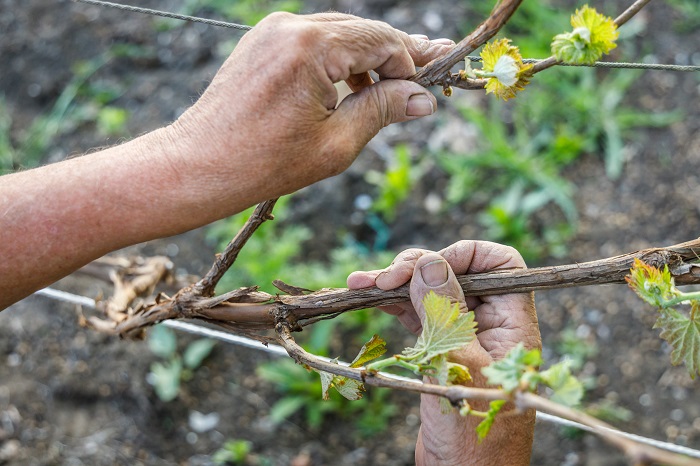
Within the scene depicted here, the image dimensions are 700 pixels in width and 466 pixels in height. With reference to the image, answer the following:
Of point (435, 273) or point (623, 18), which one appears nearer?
point (623, 18)

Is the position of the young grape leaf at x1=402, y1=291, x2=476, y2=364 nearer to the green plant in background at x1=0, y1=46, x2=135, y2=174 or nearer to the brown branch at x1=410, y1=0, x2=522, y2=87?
the brown branch at x1=410, y1=0, x2=522, y2=87

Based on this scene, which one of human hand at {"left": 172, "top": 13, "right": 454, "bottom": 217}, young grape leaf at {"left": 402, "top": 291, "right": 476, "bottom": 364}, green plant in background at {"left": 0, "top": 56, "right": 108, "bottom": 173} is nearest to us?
young grape leaf at {"left": 402, "top": 291, "right": 476, "bottom": 364}

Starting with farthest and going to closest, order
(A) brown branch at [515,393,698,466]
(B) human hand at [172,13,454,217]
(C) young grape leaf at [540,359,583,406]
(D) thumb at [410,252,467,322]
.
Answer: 1. (D) thumb at [410,252,467,322]
2. (B) human hand at [172,13,454,217]
3. (C) young grape leaf at [540,359,583,406]
4. (A) brown branch at [515,393,698,466]

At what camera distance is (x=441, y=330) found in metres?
0.87

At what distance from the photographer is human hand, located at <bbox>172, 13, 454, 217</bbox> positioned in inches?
38.5

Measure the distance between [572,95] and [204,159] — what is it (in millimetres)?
2374

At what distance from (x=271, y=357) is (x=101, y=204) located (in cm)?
163

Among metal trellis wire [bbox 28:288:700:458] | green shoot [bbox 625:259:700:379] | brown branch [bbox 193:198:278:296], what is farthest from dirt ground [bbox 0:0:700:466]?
green shoot [bbox 625:259:700:379]

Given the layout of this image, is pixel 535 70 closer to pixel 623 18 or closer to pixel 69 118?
pixel 623 18

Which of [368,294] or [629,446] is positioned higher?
[629,446]

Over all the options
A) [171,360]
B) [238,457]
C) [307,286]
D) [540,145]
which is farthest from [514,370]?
[540,145]

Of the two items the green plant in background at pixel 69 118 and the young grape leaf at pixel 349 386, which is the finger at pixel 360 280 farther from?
the green plant in background at pixel 69 118

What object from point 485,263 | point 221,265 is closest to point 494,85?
point 485,263

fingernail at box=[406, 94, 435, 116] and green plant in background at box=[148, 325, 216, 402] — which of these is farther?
green plant in background at box=[148, 325, 216, 402]
